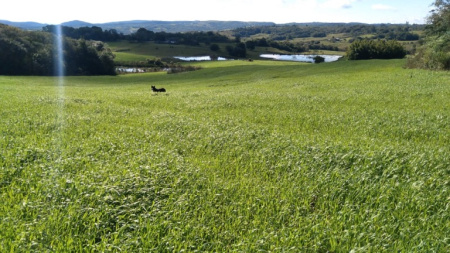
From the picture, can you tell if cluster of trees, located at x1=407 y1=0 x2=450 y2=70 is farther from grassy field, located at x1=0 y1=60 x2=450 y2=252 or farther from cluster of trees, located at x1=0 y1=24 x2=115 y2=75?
cluster of trees, located at x1=0 y1=24 x2=115 y2=75

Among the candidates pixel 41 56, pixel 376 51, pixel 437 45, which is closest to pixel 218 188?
pixel 437 45

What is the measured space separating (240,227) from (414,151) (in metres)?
7.18

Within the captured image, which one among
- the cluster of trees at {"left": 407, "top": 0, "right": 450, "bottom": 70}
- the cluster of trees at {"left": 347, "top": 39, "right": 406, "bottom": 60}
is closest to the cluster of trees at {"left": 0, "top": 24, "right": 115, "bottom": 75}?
the cluster of trees at {"left": 347, "top": 39, "right": 406, "bottom": 60}

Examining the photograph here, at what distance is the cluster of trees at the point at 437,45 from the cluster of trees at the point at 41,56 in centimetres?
8745

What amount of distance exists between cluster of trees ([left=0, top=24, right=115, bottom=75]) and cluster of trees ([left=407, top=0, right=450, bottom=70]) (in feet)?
287

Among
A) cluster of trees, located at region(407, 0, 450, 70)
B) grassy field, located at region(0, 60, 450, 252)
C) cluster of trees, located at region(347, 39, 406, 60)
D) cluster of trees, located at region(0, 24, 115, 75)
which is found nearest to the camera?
grassy field, located at region(0, 60, 450, 252)

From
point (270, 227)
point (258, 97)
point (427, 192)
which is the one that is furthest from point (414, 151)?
point (258, 97)

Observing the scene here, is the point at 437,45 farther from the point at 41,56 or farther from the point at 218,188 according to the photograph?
the point at 41,56

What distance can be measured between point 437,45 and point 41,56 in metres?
91.8

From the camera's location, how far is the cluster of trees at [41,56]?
80750mm

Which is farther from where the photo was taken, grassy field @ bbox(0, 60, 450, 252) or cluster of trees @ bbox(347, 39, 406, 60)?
cluster of trees @ bbox(347, 39, 406, 60)

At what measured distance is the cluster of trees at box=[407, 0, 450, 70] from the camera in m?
41.5

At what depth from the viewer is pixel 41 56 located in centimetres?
8681

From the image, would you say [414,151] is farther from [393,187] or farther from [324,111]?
[324,111]
